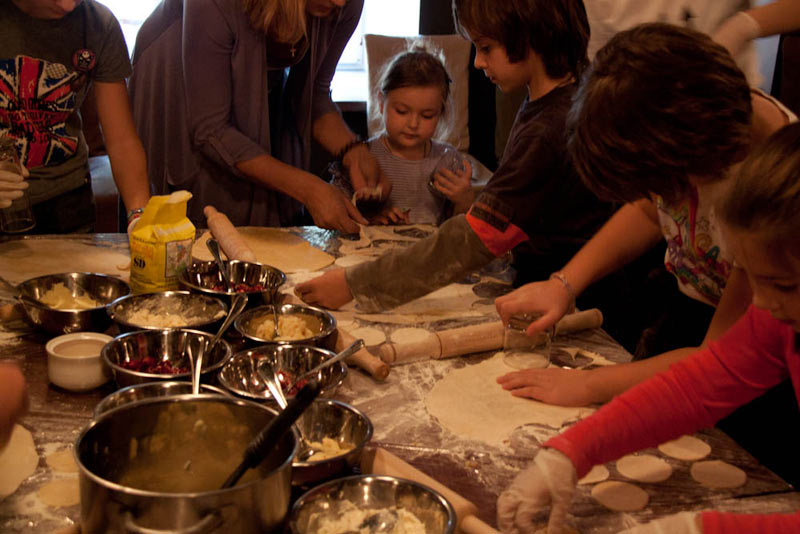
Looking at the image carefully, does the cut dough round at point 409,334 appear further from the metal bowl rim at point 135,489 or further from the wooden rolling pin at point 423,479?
the metal bowl rim at point 135,489

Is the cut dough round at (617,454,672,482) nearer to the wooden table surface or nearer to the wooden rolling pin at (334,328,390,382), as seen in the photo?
the wooden table surface

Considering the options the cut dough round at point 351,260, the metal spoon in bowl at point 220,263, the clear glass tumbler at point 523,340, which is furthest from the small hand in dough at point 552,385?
the cut dough round at point 351,260

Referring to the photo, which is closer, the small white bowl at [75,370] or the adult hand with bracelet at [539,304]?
the small white bowl at [75,370]

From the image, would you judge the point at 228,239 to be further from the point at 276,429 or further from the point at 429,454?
the point at 276,429

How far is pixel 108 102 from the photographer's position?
7.45 ft

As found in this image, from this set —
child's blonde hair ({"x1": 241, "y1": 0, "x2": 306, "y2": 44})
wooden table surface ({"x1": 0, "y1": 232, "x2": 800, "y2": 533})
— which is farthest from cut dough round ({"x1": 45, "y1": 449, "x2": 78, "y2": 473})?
child's blonde hair ({"x1": 241, "y1": 0, "x2": 306, "y2": 44})

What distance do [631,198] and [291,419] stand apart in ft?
2.37

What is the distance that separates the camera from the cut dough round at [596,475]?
1.12 m

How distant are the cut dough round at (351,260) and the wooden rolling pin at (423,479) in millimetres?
1086

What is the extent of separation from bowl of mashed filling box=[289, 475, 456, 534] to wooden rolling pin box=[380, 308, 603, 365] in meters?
0.51

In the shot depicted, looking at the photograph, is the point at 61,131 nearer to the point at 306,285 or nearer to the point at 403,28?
the point at 306,285

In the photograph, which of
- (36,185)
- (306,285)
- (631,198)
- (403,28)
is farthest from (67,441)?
(403,28)

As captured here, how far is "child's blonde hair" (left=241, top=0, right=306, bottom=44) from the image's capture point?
2242 millimetres

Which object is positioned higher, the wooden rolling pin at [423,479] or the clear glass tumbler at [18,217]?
the clear glass tumbler at [18,217]
